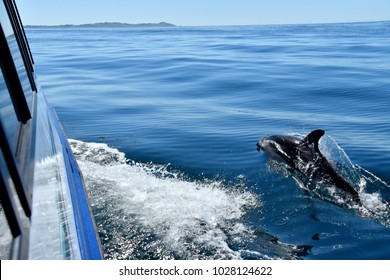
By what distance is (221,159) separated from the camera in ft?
27.3

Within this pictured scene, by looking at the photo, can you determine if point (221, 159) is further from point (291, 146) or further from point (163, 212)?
point (163, 212)

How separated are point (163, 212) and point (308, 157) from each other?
2.91m

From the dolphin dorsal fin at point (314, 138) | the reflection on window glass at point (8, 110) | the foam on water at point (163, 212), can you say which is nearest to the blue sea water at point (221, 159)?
the foam on water at point (163, 212)

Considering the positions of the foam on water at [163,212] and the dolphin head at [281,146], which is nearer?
the foam on water at [163,212]

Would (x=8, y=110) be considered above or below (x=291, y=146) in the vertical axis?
above

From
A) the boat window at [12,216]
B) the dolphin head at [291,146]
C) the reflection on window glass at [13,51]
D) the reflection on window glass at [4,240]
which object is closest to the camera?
the boat window at [12,216]

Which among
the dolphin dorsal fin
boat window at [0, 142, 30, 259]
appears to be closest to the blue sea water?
the dolphin dorsal fin

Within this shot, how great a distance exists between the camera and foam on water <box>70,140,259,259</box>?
4867 millimetres

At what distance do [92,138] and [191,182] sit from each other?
369 cm

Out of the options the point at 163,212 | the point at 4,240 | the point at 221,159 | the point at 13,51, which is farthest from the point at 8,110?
the point at 221,159

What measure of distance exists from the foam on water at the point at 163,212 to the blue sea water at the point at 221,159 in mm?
15

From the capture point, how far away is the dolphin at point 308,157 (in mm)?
6598

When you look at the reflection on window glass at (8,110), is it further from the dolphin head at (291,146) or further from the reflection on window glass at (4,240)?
the dolphin head at (291,146)

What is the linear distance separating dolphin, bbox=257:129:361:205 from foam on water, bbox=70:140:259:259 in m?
1.20
